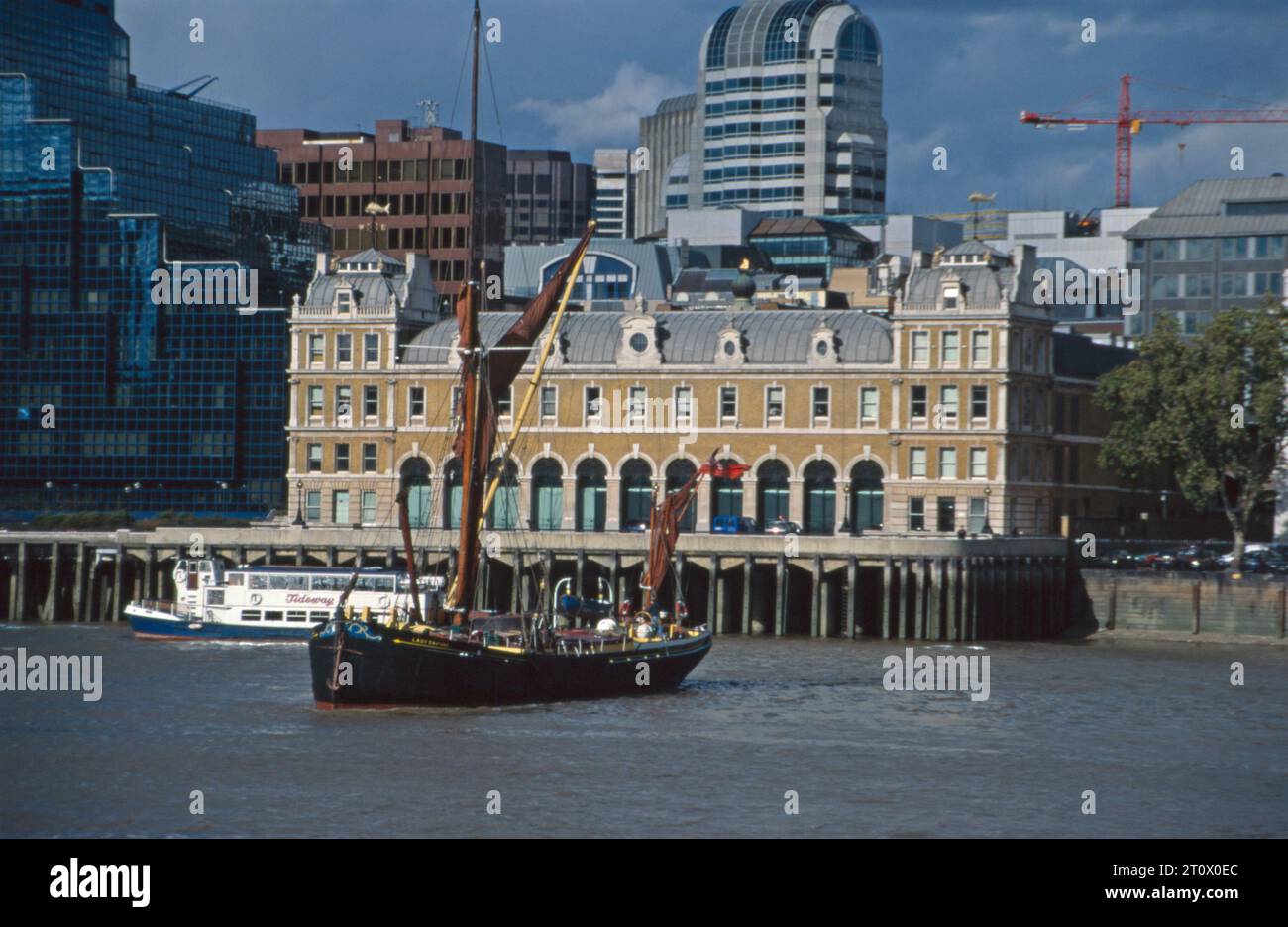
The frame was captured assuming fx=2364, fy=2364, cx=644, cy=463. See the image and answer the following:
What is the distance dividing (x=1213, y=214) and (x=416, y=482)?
72.7 metres

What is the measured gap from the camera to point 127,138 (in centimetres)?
18712

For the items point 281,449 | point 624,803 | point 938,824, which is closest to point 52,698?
point 624,803

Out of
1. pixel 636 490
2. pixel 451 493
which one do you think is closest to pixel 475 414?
pixel 636 490

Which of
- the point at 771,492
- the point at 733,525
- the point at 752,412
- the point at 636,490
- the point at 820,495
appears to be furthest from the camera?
the point at 636,490

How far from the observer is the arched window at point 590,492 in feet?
440

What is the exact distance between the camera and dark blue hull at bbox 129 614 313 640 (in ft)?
359

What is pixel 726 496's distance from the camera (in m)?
132

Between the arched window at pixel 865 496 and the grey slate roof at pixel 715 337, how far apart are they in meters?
5.98

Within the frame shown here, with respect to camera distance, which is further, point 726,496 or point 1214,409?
point 726,496

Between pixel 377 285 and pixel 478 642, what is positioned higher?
pixel 377 285

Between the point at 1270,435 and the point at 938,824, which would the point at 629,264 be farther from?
the point at 938,824

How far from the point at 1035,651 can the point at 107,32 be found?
11460 cm

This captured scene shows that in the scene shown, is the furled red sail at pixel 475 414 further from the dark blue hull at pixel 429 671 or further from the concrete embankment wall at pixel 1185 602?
the concrete embankment wall at pixel 1185 602

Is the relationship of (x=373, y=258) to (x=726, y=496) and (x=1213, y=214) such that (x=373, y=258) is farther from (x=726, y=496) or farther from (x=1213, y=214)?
(x=1213, y=214)
